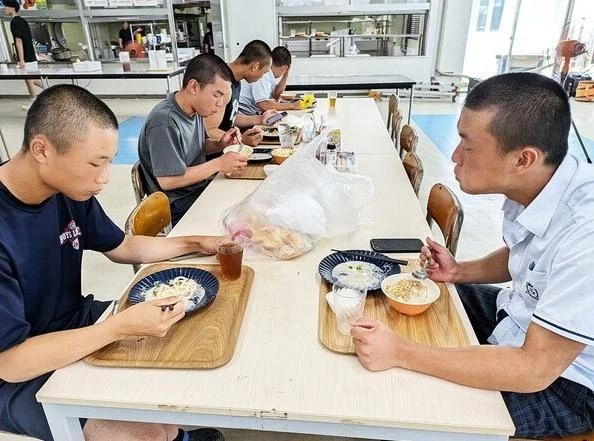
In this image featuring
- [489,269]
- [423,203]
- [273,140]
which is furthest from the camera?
[423,203]

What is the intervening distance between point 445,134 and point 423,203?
257 centimetres

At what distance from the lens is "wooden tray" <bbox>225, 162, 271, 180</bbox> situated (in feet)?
7.09

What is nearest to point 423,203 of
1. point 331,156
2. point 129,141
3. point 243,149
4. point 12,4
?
point 331,156

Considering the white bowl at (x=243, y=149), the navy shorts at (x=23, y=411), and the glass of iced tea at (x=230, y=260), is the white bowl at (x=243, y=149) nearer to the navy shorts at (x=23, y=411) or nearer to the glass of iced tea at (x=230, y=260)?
the glass of iced tea at (x=230, y=260)

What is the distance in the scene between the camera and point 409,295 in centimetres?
112

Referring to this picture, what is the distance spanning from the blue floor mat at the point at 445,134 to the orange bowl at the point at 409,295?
12.0ft

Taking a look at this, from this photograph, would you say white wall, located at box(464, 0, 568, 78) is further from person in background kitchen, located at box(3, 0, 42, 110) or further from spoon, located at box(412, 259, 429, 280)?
person in background kitchen, located at box(3, 0, 42, 110)

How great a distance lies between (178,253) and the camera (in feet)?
Result: 4.59

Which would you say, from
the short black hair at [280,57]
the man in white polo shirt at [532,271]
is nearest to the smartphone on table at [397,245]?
the man in white polo shirt at [532,271]

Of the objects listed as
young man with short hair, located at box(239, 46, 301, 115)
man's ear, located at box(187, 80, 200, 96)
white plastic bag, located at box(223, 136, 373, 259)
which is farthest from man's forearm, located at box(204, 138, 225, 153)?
young man with short hair, located at box(239, 46, 301, 115)

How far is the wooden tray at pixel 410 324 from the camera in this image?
3.25 ft

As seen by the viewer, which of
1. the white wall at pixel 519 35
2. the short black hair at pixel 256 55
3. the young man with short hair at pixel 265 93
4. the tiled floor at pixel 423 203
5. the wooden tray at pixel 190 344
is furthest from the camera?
the white wall at pixel 519 35

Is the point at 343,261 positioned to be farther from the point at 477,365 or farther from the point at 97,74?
the point at 97,74

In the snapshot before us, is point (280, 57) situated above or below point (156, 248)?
above
